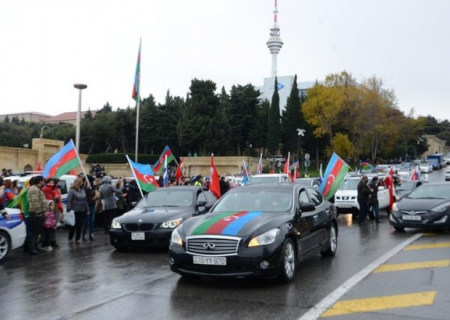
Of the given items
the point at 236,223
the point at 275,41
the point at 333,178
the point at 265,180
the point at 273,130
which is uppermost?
the point at 275,41

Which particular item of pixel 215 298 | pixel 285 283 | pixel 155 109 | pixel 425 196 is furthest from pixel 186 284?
pixel 155 109

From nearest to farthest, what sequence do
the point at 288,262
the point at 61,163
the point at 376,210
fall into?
1. the point at 288,262
2. the point at 61,163
3. the point at 376,210

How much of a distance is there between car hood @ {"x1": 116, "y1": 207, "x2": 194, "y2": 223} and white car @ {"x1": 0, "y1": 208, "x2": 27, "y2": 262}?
2023mm

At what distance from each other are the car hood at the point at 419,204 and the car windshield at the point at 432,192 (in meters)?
0.47

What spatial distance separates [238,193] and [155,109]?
6326 centimetres

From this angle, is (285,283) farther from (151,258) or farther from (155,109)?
(155,109)

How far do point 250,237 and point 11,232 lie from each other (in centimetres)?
566

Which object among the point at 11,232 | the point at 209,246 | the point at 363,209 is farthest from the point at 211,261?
the point at 363,209

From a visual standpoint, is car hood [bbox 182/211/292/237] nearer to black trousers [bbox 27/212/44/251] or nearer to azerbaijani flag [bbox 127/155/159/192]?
black trousers [bbox 27/212/44/251]

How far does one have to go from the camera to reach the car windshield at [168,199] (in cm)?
1184

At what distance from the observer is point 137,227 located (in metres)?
10.7

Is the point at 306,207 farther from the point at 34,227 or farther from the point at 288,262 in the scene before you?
the point at 34,227

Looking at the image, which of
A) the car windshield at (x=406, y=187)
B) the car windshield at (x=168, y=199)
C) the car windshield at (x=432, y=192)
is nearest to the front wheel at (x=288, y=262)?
the car windshield at (x=168, y=199)

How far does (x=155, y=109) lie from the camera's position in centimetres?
7075
